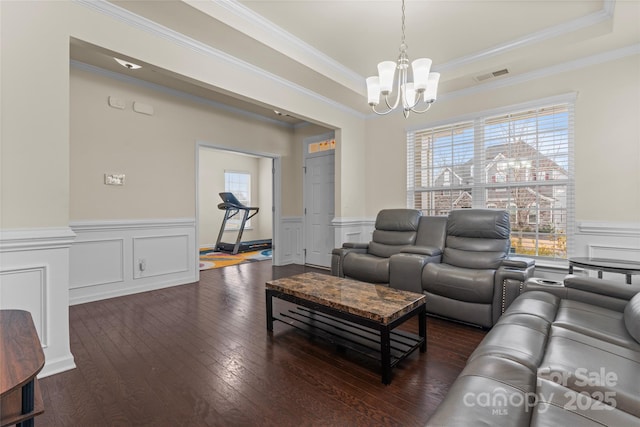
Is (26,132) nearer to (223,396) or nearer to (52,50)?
(52,50)

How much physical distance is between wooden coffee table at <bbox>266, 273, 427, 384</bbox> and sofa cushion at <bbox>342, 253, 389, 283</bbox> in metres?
0.75

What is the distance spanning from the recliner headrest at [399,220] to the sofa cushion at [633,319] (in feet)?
7.55

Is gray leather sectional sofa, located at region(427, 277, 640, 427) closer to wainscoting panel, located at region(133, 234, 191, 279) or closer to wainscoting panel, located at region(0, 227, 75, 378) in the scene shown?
wainscoting panel, located at region(0, 227, 75, 378)

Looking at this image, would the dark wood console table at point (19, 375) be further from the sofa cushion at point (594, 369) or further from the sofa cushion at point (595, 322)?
the sofa cushion at point (595, 322)

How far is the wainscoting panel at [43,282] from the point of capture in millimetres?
1790

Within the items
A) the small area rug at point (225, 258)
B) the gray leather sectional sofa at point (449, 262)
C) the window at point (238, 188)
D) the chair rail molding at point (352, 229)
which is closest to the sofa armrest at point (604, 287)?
the gray leather sectional sofa at point (449, 262)

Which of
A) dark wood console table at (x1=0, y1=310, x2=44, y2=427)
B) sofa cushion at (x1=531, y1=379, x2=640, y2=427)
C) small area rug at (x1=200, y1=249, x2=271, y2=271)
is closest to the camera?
dark wood console table at (x1=0, y1=310, x2=44, y2=427)

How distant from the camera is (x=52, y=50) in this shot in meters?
1.97

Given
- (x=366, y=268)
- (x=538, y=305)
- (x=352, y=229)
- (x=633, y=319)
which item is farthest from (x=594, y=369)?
(x=352, y=229)

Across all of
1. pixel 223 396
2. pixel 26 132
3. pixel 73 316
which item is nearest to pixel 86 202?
pixel 73 316

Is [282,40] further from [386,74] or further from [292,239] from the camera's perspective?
[292,239]

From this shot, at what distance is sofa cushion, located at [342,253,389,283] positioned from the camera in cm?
328

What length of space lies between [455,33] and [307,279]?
2.90 m

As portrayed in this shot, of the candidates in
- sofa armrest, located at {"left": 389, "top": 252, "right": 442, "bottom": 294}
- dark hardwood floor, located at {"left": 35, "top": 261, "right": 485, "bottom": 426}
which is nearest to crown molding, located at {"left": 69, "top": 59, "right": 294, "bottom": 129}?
dark hardwood floor, located at {"left": 35, "top": 261, "right": 485, "bottom": 426}
